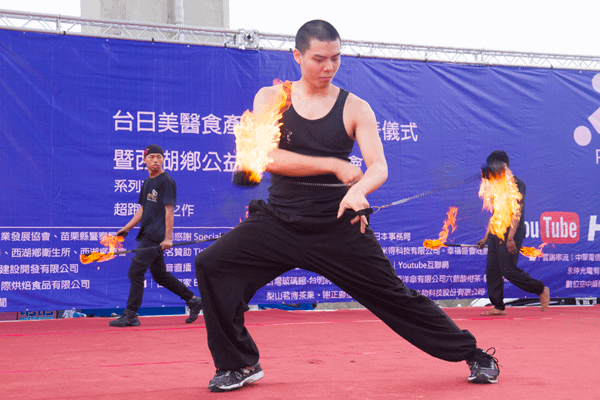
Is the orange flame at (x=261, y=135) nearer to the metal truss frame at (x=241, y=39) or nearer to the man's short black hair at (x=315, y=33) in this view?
the man's short black hair at (x=315, y=33)

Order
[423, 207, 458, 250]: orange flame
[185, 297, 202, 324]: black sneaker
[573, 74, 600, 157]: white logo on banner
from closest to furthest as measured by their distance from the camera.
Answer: [185, 297, 202, 324]: black sneaker
[423, 207, 458, 250]: orange flame
[573, 74, 600, 157]: white logo on banner

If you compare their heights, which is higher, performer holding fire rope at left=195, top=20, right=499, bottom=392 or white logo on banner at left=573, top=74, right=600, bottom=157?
white logo on banner at left=573, top=74, right=600, bottom=157

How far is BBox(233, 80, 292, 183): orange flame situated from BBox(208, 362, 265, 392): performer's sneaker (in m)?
0.93

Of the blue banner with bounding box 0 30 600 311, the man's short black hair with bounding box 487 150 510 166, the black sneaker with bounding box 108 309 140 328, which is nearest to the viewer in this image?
the black sneaker with bounding box 108 309 140 328

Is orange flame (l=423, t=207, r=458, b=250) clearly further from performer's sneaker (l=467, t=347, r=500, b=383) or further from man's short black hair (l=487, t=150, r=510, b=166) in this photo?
performer's sneaker (l=467, t=347, r=500, b=383)

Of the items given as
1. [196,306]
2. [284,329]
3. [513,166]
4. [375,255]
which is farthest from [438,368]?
[513,166]

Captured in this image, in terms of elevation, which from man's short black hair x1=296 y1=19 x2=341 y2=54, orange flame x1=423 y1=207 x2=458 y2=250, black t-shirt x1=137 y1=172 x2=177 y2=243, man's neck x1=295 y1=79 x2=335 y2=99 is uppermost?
man's short black hair x1=296 y1=19 x2=341 y2=54

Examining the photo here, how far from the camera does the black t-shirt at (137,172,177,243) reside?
6.62 m

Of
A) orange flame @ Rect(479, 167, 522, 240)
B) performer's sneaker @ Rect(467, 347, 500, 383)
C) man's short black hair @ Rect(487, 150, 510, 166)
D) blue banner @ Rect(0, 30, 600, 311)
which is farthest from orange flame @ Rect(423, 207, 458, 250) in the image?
performer's sneaker @ Rect(467, 347, 500, 383)

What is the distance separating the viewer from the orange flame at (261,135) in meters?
2.94

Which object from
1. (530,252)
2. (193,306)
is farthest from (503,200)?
(193,306)

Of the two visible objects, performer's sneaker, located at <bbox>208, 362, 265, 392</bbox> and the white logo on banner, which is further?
the white logo on banner

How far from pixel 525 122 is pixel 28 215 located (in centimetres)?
712

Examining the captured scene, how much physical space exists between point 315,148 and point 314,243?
45 cm
